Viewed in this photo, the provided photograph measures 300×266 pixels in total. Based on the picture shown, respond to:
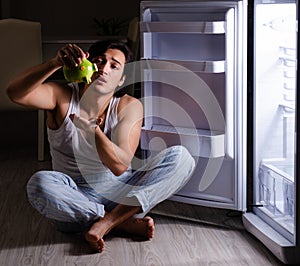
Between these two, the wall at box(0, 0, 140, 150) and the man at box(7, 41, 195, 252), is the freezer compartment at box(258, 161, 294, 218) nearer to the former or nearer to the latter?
the man at box(7, 41, 195, 252)

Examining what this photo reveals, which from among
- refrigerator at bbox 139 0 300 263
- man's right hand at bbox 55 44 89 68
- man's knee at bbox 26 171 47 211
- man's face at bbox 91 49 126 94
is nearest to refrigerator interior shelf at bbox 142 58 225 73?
refrigerator at bbox 139 0 300 263

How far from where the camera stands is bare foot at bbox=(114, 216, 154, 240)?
241 cm

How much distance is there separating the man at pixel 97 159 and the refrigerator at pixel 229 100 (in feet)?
0.51

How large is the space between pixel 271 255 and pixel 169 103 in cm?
82

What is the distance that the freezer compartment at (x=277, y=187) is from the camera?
7.64 ft

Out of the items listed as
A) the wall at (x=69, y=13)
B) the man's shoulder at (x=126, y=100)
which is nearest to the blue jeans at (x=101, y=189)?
the man's shoulder at (x=126, y=100)

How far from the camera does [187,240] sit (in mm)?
2410

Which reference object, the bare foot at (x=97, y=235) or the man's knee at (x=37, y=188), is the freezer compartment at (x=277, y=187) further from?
the man's knee at (x=37, y=188)

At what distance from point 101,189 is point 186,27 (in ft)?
2.18

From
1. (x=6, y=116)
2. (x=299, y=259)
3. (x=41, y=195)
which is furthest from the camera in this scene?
(x=6, y=116)

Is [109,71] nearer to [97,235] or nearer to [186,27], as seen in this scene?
[186,27]

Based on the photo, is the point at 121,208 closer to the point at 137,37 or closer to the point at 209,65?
the point at 209,65

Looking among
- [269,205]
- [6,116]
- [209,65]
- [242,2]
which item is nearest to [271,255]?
[269,205]

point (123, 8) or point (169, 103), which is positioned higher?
point (123, 8)
